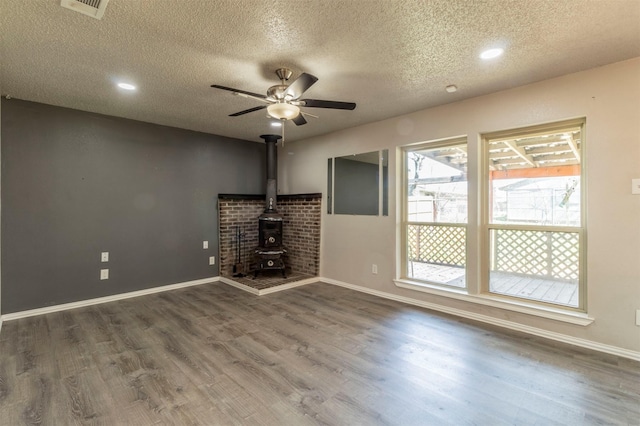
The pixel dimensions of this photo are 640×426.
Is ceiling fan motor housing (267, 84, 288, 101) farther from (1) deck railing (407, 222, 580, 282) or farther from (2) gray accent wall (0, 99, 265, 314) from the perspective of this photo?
(2) gray accent wall (0, 99, 265, 314)

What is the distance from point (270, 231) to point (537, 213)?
142 inches

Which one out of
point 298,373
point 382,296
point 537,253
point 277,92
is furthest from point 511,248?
point 277,92

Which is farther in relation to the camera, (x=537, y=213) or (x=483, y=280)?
(x=483, y=280)

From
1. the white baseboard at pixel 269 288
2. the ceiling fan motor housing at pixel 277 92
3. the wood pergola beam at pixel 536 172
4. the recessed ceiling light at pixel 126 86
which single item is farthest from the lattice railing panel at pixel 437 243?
the recessed ceiling light at pixel 126 86

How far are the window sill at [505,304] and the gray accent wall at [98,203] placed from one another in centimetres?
331

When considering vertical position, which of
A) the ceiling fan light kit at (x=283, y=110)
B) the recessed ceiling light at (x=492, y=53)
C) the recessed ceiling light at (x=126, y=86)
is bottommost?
the ceiling fan light kit at (x=283, y=110)

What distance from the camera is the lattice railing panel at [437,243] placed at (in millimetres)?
3594

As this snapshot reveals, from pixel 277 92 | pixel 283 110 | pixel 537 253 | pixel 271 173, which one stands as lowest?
pixel 537 253

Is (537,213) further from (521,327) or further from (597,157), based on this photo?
(521,327)

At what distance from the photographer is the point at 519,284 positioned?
3.14 metres

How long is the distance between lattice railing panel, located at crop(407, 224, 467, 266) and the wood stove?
2.09m

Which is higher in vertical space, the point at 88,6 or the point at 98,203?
the point at 88,6

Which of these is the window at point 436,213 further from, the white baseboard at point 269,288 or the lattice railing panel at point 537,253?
the white baseboard at point 269,288

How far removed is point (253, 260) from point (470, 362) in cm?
388
